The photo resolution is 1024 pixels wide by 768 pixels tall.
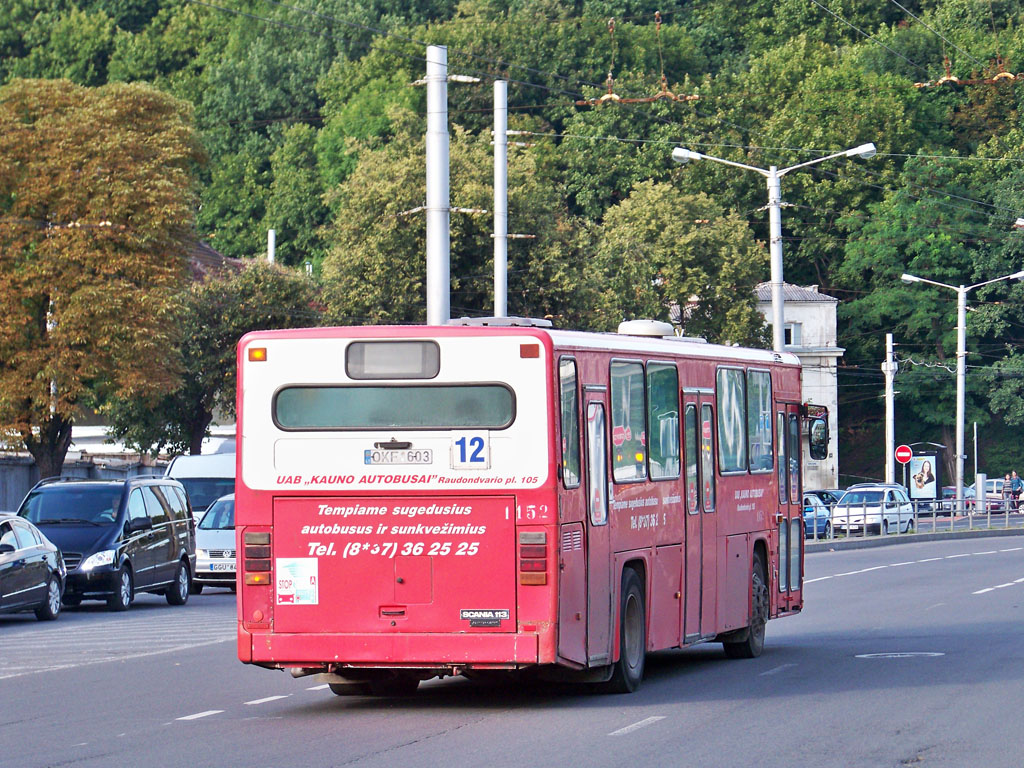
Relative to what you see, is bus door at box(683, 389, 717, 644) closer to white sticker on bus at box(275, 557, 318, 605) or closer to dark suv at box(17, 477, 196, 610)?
white sticker on bus at box(275, 557, 318, 605)

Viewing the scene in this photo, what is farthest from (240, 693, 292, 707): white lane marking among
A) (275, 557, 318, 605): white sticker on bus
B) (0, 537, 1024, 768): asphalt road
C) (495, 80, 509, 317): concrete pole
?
Answer: (495, 80, 509, 317): concrete pole

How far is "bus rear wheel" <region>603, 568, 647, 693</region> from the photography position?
13703 mm

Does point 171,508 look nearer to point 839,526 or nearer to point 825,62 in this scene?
point 839,526

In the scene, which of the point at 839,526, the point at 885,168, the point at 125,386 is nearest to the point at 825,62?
the point at 885,168

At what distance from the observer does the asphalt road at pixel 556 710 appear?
1080 centimetres

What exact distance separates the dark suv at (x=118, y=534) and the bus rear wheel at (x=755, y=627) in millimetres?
10716

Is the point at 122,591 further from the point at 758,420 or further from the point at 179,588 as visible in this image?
the point at 758,420

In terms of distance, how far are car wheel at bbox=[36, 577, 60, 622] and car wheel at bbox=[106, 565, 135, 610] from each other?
4.71 feet

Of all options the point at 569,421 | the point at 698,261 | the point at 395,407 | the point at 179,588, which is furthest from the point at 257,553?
the point at 698,261

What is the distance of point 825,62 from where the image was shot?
88.6m

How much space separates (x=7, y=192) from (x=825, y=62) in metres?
56.0

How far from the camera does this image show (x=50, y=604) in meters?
23.4

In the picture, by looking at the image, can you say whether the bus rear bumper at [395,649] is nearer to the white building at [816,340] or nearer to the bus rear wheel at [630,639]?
the bus rear wheel at [630,639]

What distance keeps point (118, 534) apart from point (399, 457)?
13544 millimetres
